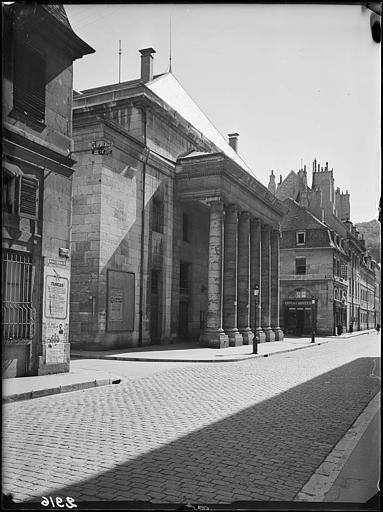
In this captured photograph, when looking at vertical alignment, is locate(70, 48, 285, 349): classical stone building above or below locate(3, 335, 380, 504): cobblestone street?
above

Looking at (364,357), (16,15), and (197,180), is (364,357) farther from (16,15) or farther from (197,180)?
(16,15)

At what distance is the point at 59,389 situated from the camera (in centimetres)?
1157

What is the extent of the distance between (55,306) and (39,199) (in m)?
2.69

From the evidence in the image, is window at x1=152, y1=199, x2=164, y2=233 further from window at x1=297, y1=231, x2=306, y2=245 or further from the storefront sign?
window at x1=297, y1=231, x2=306, y2=245

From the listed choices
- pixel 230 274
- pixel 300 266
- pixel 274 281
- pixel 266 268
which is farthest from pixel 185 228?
pixel 300 266

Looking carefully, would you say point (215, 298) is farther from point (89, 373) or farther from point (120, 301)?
point (89, 373)

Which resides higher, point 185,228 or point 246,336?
point 185,228

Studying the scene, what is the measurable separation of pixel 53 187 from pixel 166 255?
610 inches

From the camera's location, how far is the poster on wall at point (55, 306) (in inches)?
533

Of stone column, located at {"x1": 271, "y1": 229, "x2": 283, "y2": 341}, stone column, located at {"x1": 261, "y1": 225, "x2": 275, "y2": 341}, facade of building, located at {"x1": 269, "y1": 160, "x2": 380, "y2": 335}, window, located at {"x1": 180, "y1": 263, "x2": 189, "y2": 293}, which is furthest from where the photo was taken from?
facade of building, located at {"x1": 269, "y1": 160, "x2": 380, "y2": 335}

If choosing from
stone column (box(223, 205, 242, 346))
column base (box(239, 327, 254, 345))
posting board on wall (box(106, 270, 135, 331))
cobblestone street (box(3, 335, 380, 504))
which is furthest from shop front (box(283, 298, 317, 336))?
cobblestone street (box(3, 335, 380, 504))

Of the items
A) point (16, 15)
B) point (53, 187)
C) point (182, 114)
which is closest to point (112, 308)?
point (53, 187)

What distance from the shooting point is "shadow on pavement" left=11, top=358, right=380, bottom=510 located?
488 cm

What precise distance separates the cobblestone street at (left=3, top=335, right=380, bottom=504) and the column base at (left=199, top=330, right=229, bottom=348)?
14495 mm
